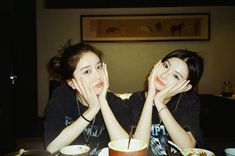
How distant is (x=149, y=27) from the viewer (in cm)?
512

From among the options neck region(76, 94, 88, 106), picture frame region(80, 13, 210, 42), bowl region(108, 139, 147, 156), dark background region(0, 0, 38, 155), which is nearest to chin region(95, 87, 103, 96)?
neck region(76, 94, 88, 106)

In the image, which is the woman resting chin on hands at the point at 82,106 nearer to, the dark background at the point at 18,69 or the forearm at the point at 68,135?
the forearm at the point at 68,135

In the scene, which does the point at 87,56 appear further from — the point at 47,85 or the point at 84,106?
the point at 47,85

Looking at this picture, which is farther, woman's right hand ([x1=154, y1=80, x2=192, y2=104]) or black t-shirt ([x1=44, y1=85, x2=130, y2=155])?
black t-shirt ([x1=44, y1=85, x2=130, y2=155])

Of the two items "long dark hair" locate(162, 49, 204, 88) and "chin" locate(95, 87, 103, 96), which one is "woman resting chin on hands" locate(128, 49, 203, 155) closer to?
"long dark hair" locate(162, 49, 204, 88)

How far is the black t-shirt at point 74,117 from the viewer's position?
1.61 meters

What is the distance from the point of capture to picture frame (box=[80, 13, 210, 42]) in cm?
512

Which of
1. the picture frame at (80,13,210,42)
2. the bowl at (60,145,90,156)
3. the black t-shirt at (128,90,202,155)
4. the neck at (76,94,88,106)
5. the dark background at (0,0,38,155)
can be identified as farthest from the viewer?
the picture frame at (80,13,210,42)

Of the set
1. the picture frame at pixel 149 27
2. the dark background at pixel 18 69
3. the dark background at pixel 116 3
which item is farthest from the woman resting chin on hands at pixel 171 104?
the dark background at pixel 116 3

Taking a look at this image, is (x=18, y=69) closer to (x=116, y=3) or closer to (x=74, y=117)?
(x=116, y=3)

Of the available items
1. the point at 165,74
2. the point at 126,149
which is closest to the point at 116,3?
the point at 165,74

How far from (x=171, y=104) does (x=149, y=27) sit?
354cm

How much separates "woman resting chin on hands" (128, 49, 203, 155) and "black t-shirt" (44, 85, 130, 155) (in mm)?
95

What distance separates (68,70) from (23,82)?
355 cm
